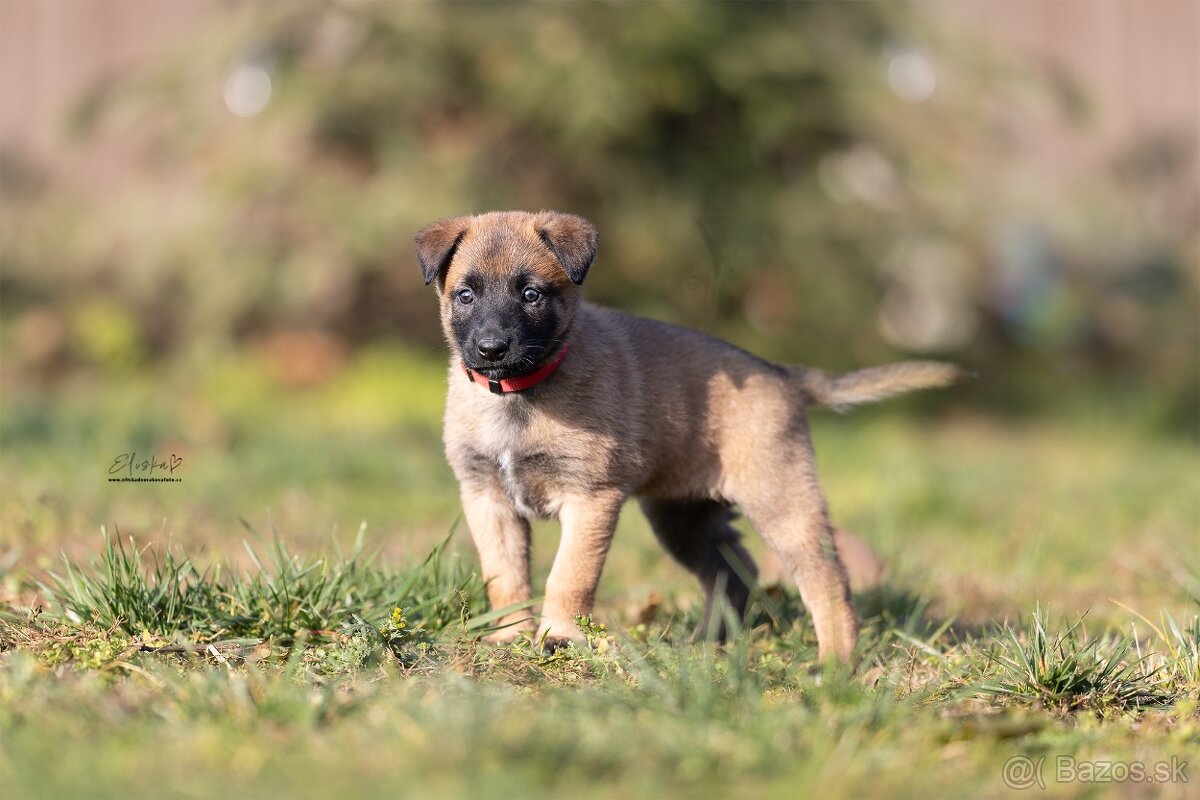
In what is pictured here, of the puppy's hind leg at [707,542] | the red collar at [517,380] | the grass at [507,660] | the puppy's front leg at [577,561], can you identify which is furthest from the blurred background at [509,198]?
the puppy's front leg at [577,561]

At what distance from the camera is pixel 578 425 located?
3789 millimetres

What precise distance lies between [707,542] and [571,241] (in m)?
1.21

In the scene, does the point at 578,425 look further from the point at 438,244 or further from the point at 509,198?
Answer: the point at 509,198

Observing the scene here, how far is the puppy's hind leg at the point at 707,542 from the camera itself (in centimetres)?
436

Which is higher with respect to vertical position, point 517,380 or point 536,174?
point 536,174

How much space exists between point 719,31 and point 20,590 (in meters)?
6.07

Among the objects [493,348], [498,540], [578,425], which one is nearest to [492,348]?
[493,348]

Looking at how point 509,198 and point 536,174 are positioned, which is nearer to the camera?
point 509,198

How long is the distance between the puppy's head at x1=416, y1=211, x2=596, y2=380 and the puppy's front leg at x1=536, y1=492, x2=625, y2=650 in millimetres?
446

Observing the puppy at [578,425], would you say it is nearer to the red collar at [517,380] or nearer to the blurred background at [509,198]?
the red collar at [517,380]

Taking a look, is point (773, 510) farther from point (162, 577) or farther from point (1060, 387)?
point (1060, 387)

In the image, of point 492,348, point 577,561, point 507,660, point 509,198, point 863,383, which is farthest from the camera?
point 509,198

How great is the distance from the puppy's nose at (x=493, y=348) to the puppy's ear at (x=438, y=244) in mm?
307

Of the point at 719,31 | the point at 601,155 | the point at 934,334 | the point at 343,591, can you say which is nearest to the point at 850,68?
the point at 719,31
